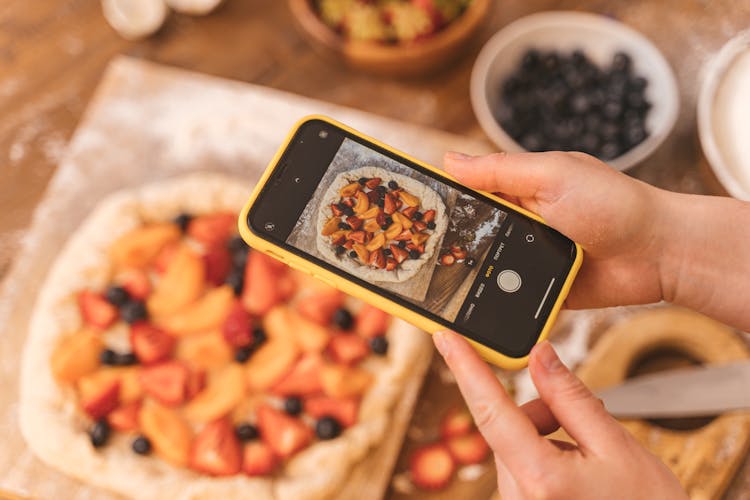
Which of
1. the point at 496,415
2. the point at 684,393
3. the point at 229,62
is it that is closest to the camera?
the point at 496,415

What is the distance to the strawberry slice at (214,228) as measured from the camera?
2133mm

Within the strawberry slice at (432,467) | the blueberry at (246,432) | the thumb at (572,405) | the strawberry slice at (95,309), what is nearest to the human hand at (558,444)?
the thumb at (572,405)

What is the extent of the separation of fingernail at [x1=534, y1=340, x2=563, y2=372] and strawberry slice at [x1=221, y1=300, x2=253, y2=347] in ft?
3.29

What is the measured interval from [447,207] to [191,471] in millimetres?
1079

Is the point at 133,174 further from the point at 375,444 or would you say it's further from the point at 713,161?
the point at 713,161

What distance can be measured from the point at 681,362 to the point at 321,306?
1.06 meters

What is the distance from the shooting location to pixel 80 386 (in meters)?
2.02

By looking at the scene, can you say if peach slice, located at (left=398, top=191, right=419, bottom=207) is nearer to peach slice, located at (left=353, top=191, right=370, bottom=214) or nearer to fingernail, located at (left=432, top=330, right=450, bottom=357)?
peach slice, located at (left=353, top=191, right=370, bottom=214)

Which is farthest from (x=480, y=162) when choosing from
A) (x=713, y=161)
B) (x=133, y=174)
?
(x=133, y=174)

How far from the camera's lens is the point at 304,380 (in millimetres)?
1990

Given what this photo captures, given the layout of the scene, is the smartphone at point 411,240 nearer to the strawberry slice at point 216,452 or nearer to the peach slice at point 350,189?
the peach slice at point 350,189

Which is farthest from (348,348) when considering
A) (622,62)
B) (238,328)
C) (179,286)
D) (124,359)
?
(622,62)

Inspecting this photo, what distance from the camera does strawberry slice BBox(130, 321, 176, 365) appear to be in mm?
2023

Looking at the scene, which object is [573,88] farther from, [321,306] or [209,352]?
[209,352]
